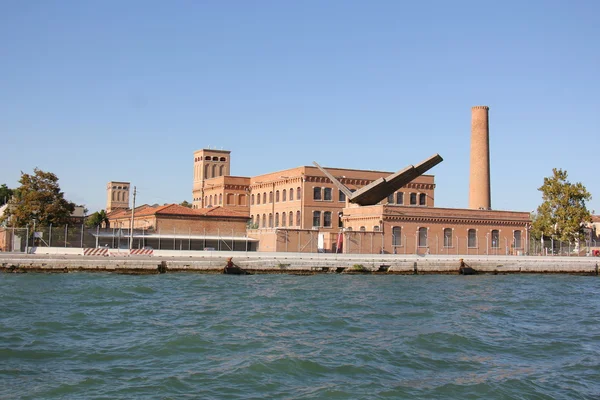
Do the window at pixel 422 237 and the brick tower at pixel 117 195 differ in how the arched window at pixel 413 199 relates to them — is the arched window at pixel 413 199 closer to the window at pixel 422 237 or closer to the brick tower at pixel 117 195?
the window at pixel 422 237

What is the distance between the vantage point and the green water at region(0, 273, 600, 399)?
14.9 metres

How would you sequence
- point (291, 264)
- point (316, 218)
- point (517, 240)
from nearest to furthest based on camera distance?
point (291, 264) → point (517, 240) → point (316, 218)

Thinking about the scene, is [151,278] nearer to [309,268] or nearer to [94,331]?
[309,268]

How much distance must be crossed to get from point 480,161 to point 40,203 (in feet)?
121

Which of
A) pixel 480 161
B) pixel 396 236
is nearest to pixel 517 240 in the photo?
pixel 480 161

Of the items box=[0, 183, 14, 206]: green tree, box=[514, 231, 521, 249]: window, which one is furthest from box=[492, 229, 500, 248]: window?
box=[0, 183, 14, 206]: green tree

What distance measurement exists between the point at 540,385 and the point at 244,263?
30230 millimetres

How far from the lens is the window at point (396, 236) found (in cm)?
5534

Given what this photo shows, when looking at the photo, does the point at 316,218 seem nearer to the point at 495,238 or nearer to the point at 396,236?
the point at 396,236

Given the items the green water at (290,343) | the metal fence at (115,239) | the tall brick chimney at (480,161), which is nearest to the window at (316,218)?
the metal fence at (115,239)

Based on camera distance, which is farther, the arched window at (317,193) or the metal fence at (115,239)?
the arched window at (317,193)

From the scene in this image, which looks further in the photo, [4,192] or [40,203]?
[4,192]

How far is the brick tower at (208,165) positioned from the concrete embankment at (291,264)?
46195mm

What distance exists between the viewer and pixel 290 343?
64.1ft
